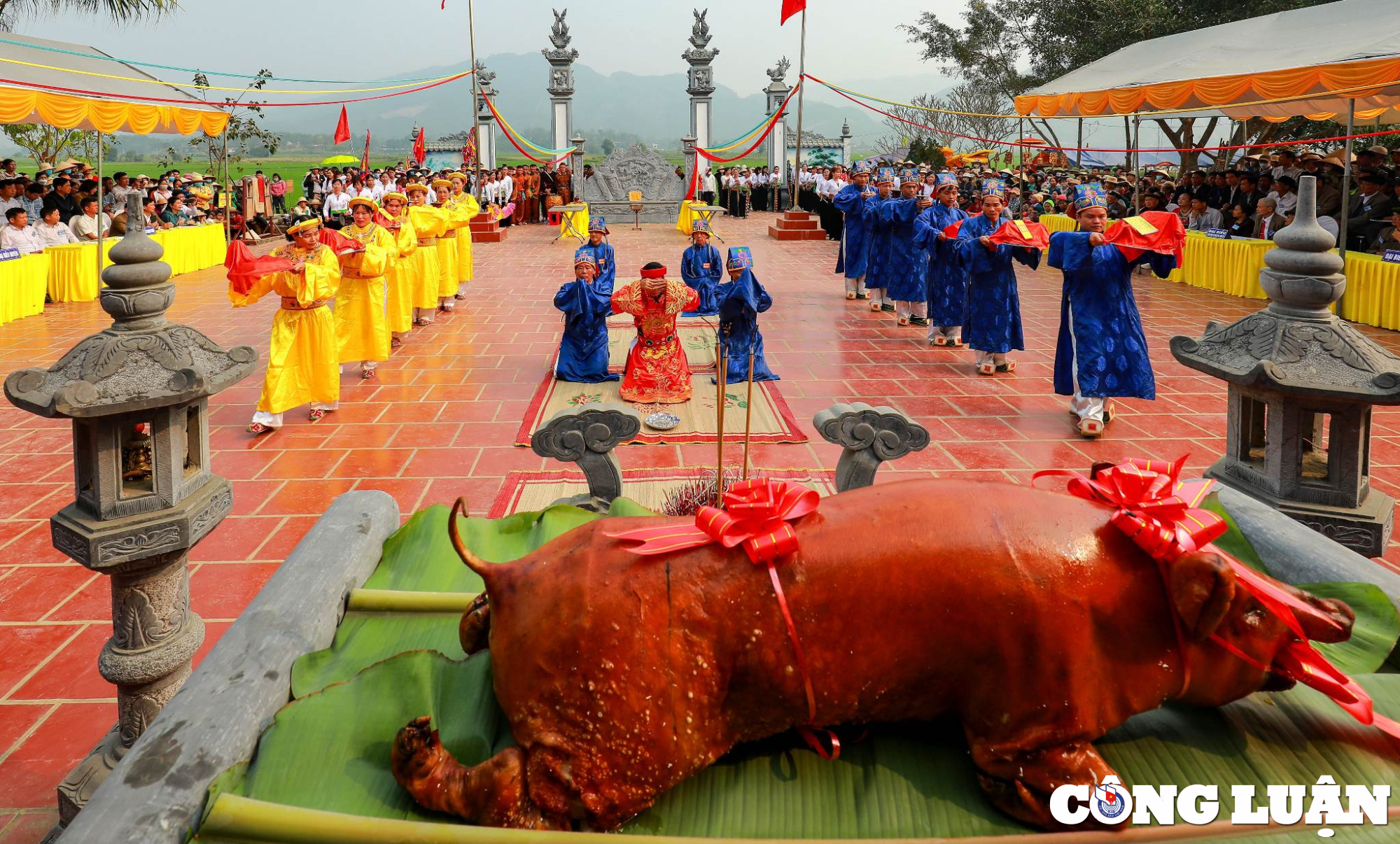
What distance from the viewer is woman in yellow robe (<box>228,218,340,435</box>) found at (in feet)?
20.7

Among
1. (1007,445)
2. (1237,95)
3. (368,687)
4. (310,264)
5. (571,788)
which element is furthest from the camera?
(1237,95)

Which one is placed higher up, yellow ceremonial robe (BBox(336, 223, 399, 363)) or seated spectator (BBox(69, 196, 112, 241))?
seated spectator (BBox(69, 196, 112, 241))

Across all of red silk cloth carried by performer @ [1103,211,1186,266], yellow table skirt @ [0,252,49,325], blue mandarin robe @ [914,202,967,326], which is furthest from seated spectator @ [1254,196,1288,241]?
yellow table skirt @ [0,252,49,325]

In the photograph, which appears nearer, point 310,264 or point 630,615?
point 630,615

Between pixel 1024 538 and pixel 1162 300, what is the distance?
1120 cm

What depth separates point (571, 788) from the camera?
1447mm

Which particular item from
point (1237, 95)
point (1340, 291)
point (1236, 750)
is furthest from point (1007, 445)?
point (1237, 95)

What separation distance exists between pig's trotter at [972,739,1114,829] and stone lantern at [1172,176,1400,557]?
60.7 inches

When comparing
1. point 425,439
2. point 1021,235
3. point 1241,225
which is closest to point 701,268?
point 1021,235

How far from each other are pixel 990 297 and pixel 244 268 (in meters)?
5.60

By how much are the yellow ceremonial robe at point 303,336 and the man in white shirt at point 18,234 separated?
615cm

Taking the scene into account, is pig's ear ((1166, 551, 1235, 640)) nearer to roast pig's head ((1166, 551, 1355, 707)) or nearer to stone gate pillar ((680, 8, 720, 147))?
roast pig's head ((1166, 551, 1355, 707))

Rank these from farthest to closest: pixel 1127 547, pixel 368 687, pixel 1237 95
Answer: pixel 1237 95 < pixel 368 687 < pixel 1127 547

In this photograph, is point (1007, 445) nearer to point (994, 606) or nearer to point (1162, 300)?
point (994, 606)
